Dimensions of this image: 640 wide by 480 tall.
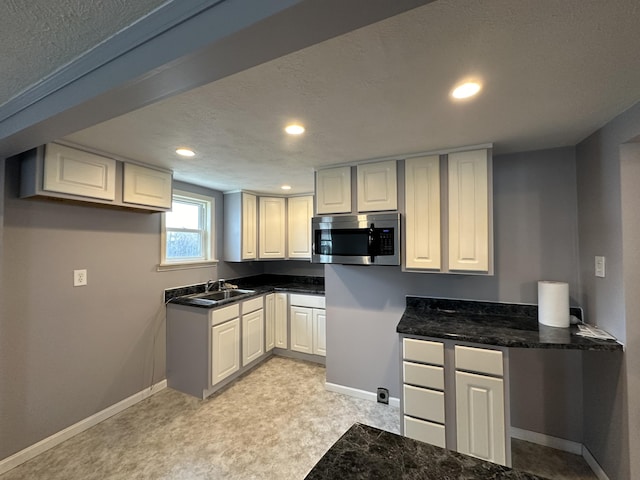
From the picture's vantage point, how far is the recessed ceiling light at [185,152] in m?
2.12

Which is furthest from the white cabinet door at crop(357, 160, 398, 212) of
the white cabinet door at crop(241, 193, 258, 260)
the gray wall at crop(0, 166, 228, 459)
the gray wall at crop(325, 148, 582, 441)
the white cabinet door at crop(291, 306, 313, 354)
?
the gray wall at crop(0, 166, 228, 459)

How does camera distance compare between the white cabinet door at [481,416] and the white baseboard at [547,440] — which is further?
the white baseboard at [547,440]

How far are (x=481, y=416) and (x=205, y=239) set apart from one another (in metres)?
3.30

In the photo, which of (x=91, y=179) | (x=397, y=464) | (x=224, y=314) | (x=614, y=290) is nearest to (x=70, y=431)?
(x=224, y=314)

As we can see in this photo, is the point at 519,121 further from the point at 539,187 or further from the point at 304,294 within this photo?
the point at 304,294

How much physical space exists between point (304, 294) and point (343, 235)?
4.49 feet

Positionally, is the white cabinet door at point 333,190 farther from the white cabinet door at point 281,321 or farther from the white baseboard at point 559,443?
the white baseboard at point 559,443

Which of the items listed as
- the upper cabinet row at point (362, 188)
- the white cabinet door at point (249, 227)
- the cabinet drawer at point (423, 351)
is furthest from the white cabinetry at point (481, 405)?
the white cabinet door at point (249, 227)

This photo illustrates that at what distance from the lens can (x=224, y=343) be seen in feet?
9.24

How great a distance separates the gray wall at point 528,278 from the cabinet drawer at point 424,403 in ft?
2.00

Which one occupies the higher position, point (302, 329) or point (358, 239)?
point (358, 239)

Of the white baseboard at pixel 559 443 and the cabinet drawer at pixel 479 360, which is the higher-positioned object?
the cabinet drawer at pixel 479 360

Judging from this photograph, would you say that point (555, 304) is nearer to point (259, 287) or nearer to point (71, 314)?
point (259, 287)

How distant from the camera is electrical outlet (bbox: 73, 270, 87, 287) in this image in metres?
2.21
